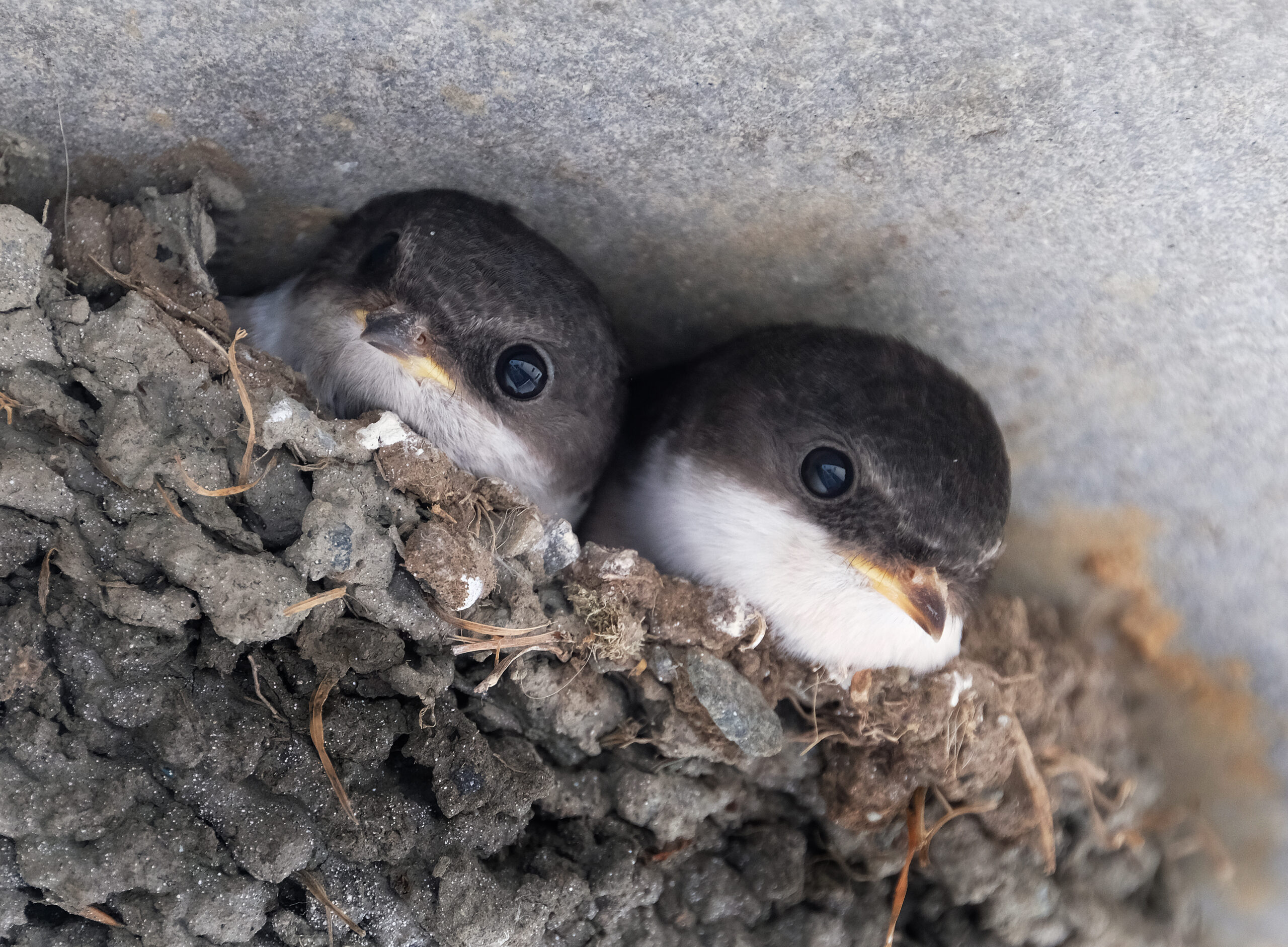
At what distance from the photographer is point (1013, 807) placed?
9.54 feet

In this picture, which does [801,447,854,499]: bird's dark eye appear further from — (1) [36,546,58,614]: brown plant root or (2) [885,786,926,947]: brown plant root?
(1) [36,546,58,614]: brown plant root

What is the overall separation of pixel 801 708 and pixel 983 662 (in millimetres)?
603

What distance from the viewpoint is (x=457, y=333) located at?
7.97ft

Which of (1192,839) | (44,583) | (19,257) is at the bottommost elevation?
(1192,839)

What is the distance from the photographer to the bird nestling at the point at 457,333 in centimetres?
244

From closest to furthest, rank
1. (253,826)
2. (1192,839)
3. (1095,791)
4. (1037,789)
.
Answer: (253,826) → (1037,789) → (1095,791) → (1192,839)

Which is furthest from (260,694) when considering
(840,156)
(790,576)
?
(840,156)

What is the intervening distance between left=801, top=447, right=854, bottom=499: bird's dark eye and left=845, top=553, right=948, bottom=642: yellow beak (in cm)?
15

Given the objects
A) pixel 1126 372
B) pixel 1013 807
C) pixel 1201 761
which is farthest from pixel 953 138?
pixel 1201 761

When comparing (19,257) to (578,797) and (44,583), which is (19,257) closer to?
(44,583)

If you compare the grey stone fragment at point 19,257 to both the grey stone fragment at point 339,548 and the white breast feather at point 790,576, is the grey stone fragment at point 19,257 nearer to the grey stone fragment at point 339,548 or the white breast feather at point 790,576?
the grey stone fragment at point 339,548

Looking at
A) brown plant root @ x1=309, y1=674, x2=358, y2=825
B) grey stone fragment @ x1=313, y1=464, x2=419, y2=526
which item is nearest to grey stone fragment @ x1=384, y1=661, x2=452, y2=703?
brown plant root @ x1=309, y1=674, x2=358, y2=825

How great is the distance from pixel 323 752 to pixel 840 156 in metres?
1.50

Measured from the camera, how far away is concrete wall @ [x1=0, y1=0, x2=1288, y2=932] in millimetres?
2010
